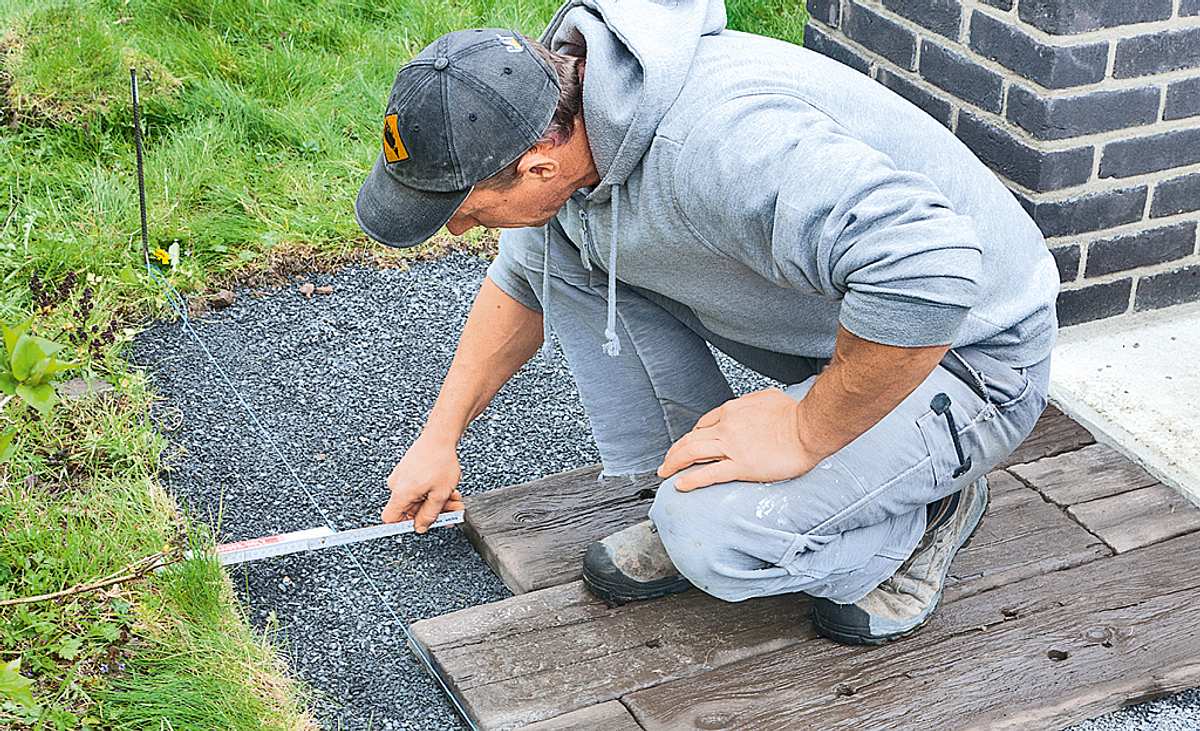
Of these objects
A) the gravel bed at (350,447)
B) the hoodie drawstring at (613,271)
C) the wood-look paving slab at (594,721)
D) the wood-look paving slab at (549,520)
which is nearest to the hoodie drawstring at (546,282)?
the hoodie drawstring at (613,271)

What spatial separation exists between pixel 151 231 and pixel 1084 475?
2570 millimetres

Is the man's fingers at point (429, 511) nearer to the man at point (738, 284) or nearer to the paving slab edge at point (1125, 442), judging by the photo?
the man at point (738, 284)

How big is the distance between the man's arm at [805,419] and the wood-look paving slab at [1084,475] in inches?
34.7

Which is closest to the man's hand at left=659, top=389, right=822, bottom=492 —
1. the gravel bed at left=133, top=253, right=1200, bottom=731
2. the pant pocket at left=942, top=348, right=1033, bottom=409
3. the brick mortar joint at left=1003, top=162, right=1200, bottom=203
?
the pant pocket at left=942, top=348, right=1033, bottom=409

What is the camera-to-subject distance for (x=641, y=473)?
275cm

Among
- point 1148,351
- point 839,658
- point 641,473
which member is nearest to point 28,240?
point 641,473

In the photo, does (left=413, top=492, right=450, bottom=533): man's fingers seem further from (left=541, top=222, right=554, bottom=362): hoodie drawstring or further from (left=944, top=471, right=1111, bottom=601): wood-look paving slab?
(left=944, top=471, right=1111, bottom=601): wood-look paving slab

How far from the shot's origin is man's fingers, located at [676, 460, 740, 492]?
7.01ft

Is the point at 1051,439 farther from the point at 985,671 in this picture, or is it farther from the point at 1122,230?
the point at 985,671

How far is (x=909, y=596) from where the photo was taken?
7.80 ft

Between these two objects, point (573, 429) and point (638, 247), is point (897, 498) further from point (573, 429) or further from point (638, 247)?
point (573, 429)

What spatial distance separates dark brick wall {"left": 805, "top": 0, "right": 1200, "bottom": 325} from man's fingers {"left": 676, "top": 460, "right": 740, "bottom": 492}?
144 centimetres

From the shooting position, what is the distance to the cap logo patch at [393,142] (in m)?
1.94

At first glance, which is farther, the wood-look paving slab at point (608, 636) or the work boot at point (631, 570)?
the work boot at point (631, 570)
